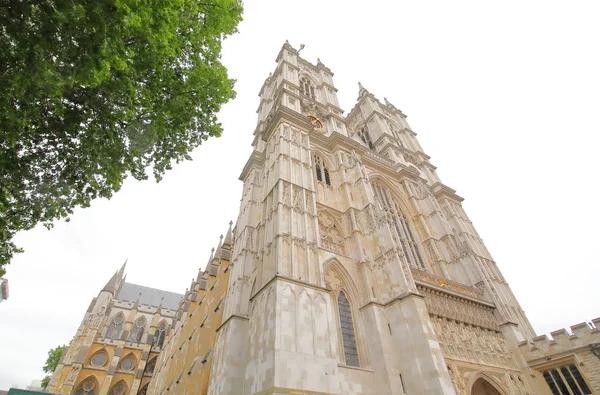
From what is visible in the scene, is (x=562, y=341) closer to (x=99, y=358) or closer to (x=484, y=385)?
(x=484, y=385)

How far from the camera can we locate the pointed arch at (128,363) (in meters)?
34.7

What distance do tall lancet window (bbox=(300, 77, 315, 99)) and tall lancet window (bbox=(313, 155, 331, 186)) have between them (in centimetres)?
1064

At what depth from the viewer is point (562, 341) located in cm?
Answer: 1377

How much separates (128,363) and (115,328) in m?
5.52

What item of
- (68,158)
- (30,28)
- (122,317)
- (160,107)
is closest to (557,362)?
(160,107)

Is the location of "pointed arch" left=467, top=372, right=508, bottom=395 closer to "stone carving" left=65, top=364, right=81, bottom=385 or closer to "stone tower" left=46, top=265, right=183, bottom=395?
"stone tower" left=46, top=265, right=183, bottom=395

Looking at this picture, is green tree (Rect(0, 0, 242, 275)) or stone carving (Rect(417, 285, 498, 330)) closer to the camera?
green tree (Rect(0, 0, 242, 275))

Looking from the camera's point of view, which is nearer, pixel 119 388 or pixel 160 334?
pixel 119 388

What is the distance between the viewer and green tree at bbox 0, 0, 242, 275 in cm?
549

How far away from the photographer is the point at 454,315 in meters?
14.4

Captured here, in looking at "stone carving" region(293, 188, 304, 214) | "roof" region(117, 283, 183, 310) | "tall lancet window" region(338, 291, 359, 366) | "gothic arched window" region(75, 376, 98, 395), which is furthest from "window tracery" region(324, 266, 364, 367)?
"roof" region(117, 283, 183, 310)

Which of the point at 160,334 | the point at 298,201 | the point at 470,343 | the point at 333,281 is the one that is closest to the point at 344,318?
the point at 333,281

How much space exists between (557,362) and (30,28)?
70.7 ft

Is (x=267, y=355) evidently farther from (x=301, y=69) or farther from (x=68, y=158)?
(x=301, y=69)
